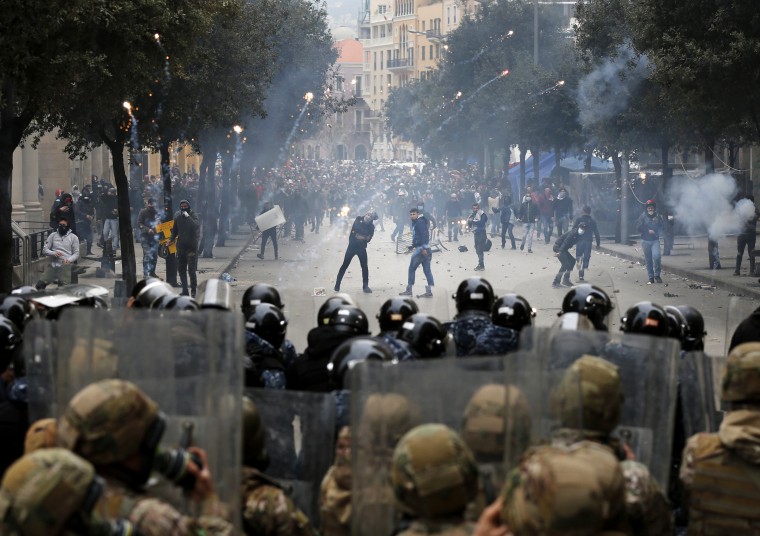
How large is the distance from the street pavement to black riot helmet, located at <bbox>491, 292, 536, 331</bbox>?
436cm

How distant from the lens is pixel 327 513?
5070 millimetres

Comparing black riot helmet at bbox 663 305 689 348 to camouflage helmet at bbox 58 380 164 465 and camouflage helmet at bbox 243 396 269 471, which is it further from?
camouflage helmet at bbox 58 380 164 465

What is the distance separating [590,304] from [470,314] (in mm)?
692

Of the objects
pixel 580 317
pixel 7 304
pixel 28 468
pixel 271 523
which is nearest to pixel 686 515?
pixel 580 317

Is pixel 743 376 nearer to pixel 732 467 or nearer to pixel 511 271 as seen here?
pixel 732 467

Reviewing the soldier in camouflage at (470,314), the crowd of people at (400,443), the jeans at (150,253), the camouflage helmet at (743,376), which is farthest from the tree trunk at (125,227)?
the camouflage helmet at (743,376)

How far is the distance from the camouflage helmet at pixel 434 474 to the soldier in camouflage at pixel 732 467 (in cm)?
131

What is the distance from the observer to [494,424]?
4.41m

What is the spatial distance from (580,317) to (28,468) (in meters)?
3.99

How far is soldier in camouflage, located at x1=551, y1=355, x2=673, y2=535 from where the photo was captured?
442 centimetres

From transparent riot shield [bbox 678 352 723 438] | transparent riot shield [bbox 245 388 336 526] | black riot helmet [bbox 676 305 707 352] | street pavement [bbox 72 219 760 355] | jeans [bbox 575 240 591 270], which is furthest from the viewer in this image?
jeans [bbox 575 240 591 270]

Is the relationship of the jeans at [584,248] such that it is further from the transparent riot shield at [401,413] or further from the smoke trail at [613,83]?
the transparent riot shield at [401,413]

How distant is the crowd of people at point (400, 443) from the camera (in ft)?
11.4

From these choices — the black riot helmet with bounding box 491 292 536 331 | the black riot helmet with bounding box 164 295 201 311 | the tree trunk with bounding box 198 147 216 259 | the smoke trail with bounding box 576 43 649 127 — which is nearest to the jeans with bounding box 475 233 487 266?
the smoke trail with bounding box 576 43 649 127
